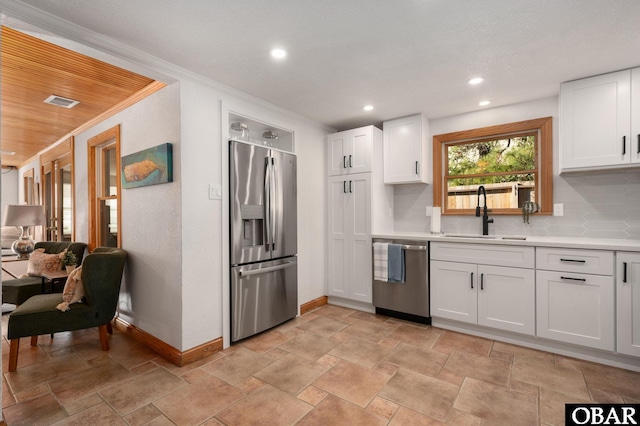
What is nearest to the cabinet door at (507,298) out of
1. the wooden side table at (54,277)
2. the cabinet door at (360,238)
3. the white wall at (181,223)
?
the cabinet door at (360,238)

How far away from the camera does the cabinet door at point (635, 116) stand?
8.19 ft

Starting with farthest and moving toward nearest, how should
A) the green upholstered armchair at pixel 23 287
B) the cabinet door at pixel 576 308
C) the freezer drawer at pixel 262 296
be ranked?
the green upholstered armchair at pixel 23 287
the freezer drawer at pixel 262 296
the cabinet door at pixel 576 308

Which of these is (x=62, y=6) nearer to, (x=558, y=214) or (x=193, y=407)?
(x=193, y=407)

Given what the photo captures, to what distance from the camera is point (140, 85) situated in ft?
9.39

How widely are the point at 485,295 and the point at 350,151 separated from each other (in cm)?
225

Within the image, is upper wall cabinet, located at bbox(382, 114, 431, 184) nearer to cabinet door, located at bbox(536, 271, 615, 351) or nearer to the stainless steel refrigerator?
the stainless steel refrigerator

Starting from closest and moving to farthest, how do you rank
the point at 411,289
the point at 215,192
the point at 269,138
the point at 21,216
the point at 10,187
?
the point at 215,192 → the point at 411,289 → the point at 269,138 → the point at 21,216 → the point at 10,187

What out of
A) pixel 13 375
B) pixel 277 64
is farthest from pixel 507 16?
pixel 13 375

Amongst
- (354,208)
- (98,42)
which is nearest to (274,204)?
(354,208)

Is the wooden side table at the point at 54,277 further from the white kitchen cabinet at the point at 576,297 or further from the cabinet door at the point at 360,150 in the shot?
the white kitchen cabinet at the point at 576,297

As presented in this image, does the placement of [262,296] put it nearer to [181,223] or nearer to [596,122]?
[181,223]

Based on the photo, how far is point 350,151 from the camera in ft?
12.8

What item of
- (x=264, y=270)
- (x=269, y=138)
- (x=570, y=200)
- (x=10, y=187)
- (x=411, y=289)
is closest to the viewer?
(x=570, y=200)

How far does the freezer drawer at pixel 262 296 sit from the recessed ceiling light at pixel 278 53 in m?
1.91
